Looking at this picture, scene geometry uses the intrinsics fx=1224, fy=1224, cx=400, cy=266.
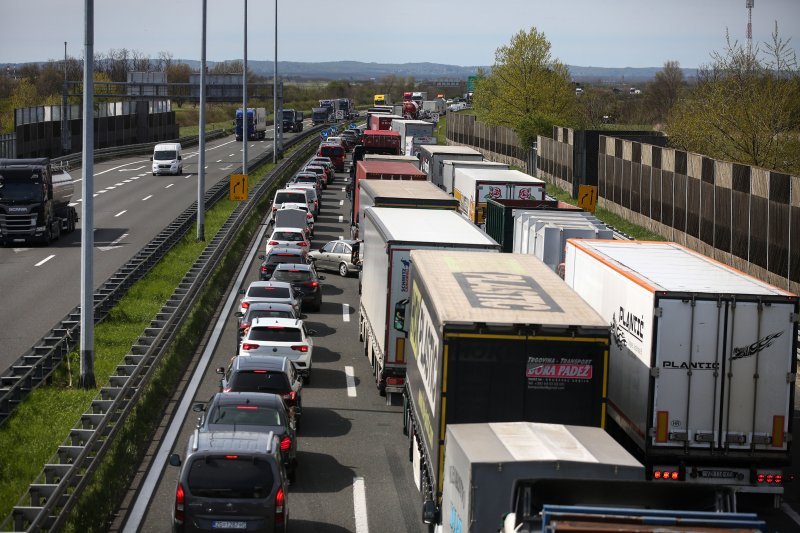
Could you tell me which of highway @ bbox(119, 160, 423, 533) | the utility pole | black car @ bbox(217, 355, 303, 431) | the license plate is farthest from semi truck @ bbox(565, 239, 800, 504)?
the utility pole

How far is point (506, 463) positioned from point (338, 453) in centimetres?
855

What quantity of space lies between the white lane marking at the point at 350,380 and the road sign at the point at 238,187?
2571 centimetres

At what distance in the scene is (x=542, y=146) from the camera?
74375mm

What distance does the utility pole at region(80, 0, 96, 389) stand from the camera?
74.6ft

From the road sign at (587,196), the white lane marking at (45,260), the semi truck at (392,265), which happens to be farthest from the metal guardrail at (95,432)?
the road sign at (587,196)

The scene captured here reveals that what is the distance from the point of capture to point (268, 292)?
29641 millimetres

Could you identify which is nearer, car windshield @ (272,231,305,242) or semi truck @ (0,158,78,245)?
car windshield @ (272,231,305,242)

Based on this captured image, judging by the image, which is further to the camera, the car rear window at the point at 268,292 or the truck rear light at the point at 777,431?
the car rear window at the point at 268,292

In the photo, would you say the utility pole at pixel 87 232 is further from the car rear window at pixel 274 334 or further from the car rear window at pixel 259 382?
the car rear window at pixel 259 382

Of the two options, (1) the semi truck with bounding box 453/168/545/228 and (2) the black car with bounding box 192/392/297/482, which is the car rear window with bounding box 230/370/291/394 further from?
(1) the semi truck with bounding box 453/168/545/228

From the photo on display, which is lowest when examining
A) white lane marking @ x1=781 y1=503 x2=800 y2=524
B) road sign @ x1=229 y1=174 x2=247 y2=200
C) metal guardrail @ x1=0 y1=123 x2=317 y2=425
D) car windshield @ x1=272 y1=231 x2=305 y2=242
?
white lane marking @ x1=781 y1=503 x2=800 y2=524

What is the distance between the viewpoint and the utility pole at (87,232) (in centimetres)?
2273

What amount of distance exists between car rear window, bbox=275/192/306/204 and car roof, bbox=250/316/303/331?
26952mm

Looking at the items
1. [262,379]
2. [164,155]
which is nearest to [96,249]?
[262,379]
